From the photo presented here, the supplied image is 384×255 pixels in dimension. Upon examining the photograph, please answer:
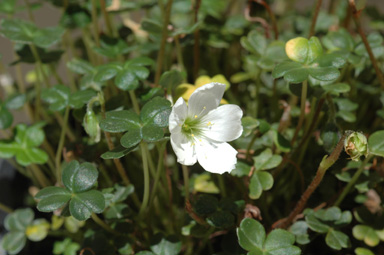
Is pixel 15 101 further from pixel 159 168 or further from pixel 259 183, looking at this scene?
pixel 259 183

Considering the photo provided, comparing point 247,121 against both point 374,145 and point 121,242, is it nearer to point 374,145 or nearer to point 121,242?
point 374,145

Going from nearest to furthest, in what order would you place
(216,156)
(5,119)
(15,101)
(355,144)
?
1. (355,144)
2. (216,156)
3. (5,119)
4. (15,101)

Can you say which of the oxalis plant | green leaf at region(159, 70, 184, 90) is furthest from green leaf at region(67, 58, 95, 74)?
green leaf at region(159, 70, 184, 90)

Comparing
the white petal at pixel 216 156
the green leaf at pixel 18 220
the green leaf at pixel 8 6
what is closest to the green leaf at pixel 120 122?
the white petal at pixel 216 156

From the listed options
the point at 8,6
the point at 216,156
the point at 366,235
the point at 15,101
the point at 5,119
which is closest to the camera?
the point at 216,156

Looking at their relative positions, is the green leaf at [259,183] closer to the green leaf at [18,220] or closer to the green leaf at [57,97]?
the green leaf at [57,97]

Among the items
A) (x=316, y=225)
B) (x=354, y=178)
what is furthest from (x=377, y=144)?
(x=316, y=225)

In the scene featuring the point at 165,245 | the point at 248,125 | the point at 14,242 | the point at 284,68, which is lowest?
the point at 14,242
